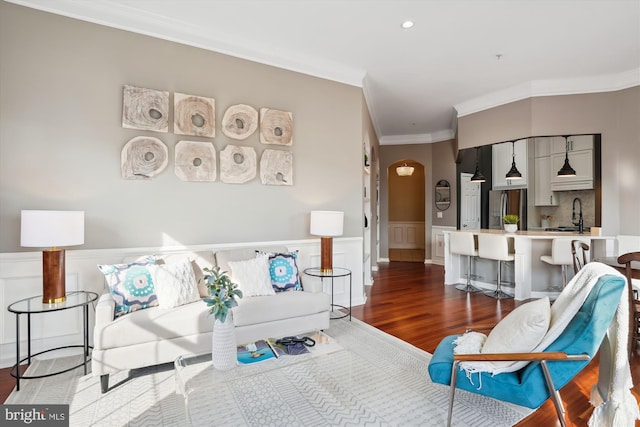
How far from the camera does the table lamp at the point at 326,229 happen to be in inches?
152

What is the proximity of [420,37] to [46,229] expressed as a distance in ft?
12.9

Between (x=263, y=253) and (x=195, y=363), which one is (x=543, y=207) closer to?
(x=263, y=253)

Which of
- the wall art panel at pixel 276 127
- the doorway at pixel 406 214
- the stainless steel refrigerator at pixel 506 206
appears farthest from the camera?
the doorway at pixel 406 214

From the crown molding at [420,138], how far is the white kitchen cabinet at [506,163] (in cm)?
168

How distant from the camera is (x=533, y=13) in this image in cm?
337

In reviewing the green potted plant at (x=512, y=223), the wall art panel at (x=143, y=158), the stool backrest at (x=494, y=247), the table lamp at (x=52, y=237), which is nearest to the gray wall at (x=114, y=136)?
the wall art panel at (x=143, y=158)

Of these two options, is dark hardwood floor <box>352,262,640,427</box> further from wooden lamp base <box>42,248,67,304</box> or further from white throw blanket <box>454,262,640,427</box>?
wooden lamp base <box>42,248,67,304</box>

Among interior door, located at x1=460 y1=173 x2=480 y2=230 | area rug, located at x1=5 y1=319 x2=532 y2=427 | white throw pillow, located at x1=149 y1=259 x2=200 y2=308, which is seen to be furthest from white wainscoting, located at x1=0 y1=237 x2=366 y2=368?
interior door, located at x1=460 y1=173 x2=480 y2=230

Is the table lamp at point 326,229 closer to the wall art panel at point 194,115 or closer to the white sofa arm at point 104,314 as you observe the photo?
the wall art panel at point 194,115

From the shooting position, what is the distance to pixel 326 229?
3.85m

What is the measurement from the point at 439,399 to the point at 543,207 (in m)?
5.30

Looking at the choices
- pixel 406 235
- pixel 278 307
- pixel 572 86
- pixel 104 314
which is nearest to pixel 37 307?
pixel 104 314

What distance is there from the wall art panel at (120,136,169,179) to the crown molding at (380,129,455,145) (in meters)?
6.39

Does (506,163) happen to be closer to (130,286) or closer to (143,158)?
(143,158)
